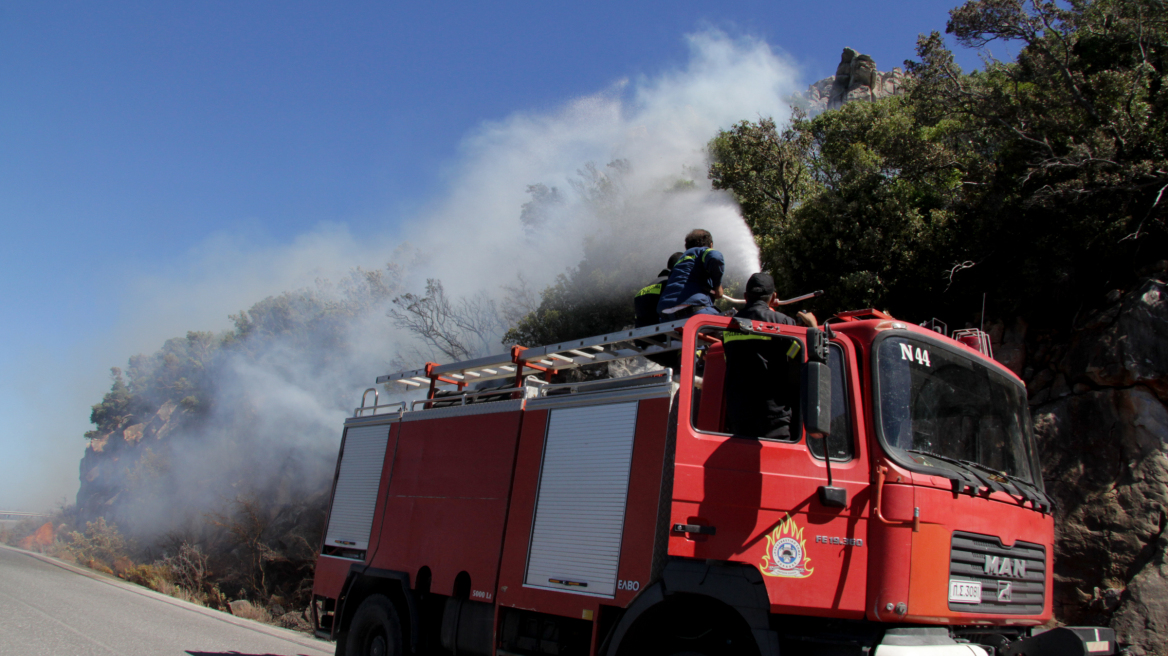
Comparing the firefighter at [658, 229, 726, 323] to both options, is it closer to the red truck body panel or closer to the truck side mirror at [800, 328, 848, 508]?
the red truck body panel

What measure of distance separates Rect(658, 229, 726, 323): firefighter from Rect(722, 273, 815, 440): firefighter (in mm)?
1461

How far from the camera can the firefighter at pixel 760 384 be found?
398cm

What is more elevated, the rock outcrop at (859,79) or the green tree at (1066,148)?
the rock outcrop at (859,79)

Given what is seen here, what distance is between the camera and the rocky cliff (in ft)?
26.7

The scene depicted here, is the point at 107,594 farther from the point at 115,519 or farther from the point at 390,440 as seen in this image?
the point at 115,519

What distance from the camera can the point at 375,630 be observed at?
21.2ft

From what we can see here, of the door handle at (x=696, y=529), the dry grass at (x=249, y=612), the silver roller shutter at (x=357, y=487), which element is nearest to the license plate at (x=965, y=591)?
the door handle at (x=696, y=529)

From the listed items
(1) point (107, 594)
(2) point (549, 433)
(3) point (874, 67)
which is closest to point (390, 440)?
(2) point (549, 433)

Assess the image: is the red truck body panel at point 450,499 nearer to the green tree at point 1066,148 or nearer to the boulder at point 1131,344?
the boulder at point 1131,344

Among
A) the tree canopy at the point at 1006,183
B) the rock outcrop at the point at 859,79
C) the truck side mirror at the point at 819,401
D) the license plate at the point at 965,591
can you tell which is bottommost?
the license plate at the point at 965,591

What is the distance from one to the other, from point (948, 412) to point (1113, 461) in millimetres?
6762

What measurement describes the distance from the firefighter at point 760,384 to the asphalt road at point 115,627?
7.47m

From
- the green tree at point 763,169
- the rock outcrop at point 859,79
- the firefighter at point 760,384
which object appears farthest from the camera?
the rock outcrop at point 859,79

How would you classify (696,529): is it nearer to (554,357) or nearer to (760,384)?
(760,384)
